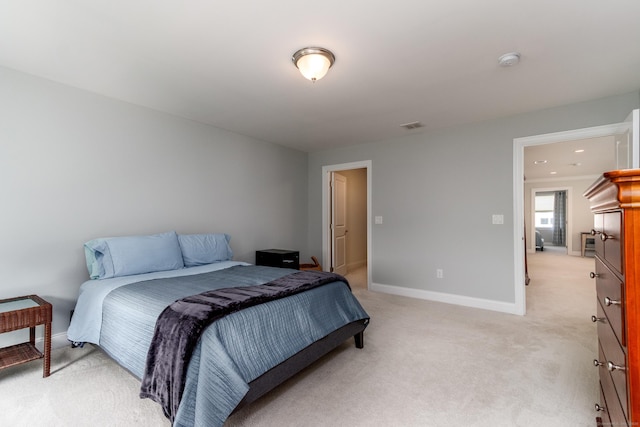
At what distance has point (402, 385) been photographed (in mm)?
2053

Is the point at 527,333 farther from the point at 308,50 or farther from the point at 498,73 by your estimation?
the point at 308,50

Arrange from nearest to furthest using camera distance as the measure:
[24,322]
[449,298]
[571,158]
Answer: [24,322]
[449,298]
[571,158]

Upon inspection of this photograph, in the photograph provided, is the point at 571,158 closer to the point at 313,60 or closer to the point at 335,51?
the point at 335,51

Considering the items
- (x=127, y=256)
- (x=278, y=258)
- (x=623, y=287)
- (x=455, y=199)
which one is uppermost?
(x=455, y=199)

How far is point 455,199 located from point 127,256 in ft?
12.8

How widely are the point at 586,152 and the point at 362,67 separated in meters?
5.38

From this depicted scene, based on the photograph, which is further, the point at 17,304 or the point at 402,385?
the point at 17,304

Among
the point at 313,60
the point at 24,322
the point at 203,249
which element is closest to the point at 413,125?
the point at 313,60

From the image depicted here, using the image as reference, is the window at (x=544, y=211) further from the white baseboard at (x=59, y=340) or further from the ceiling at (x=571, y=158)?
the white baseboard at (x=59, y=340)

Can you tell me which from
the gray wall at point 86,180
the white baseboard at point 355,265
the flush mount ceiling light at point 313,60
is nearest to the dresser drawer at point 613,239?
the flush mount ceiling light at point 313,60

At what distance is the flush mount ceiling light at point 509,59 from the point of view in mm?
2238

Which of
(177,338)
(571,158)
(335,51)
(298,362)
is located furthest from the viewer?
(571,158)

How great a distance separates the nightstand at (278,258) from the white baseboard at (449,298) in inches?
55.7

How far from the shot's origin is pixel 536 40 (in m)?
2.06
